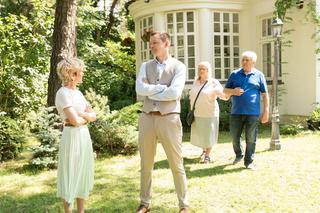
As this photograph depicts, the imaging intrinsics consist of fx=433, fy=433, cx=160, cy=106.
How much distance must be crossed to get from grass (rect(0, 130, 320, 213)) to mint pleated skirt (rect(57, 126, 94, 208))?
869mm

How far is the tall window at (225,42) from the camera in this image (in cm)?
1412

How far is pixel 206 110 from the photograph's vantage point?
24.7 feet

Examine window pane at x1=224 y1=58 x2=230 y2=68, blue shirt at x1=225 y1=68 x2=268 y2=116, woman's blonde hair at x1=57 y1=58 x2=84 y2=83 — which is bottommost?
blue shirt at x1=225 y1=68 x2=268 y2=116

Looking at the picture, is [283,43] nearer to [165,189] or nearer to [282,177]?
[282,177]

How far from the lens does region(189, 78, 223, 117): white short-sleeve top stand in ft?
24.4

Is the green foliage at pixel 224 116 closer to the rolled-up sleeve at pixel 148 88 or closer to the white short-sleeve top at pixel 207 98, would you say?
the white short-sleeve top at pixel 207 98

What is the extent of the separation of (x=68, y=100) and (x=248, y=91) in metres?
3.44

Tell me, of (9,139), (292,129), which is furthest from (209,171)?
(292,129)

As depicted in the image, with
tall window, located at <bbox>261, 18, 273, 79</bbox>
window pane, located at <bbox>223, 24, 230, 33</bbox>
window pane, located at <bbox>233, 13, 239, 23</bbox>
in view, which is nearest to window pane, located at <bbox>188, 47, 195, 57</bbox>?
window pane, located at <bbox>223, 24, 230, 33</bbox>

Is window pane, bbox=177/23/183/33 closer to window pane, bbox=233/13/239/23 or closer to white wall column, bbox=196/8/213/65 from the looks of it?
white wall column, bbox=196/8/213/65

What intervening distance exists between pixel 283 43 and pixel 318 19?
1442 mm

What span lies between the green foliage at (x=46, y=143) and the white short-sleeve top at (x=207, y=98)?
2461 millimetres

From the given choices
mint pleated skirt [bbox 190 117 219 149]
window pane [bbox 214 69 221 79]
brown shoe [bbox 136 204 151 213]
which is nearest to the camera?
brown shoe [bbox 136 204 151 213]

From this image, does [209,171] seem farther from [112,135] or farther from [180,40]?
[180,40]
